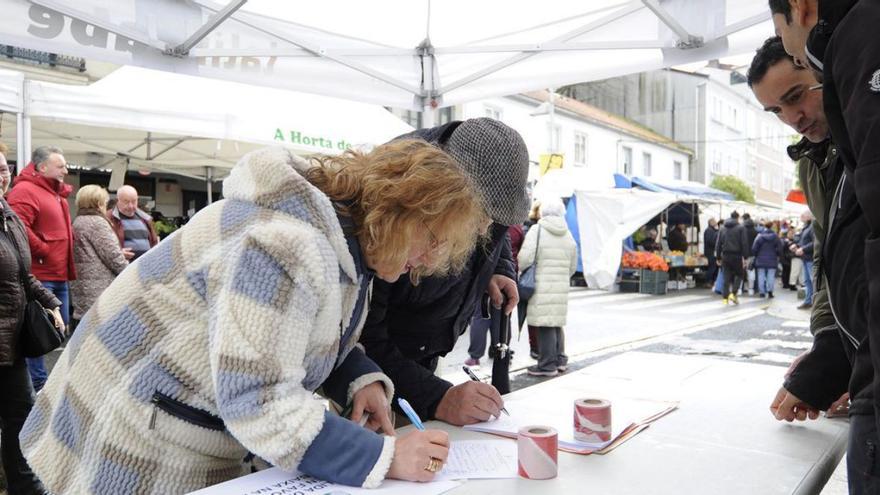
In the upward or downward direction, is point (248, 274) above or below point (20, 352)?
above

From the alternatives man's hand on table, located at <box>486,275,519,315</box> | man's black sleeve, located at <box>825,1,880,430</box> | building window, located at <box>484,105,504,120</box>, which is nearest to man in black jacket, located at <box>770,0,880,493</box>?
man's black sleeve, located at <box>825,1,880,430</box>

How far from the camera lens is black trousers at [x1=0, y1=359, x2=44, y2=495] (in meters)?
2.94

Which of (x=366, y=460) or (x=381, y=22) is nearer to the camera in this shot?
(x=366, y=460)

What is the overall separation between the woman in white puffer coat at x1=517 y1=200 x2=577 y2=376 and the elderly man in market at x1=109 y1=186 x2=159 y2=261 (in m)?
3.41

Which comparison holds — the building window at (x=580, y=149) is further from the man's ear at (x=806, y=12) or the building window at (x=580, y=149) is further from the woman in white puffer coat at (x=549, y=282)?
the man's ear at (x=806, y=12)

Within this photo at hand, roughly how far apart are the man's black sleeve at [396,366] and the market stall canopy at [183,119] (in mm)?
3232

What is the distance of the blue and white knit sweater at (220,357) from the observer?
1094mm

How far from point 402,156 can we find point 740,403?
56.5 inches

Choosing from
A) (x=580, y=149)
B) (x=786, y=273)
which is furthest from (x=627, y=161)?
(x=786, y=273)

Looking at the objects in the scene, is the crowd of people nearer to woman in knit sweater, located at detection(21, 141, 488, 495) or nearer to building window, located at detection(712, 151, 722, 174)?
woman in knit sweater, located at detection(21, 141, 488, 495)

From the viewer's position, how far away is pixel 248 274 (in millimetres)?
1100

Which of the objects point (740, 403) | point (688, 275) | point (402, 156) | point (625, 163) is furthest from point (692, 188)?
point (402, 156)

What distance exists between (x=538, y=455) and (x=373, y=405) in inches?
15.9

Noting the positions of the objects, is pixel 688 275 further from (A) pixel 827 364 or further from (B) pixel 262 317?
(B) pixel 262 317
